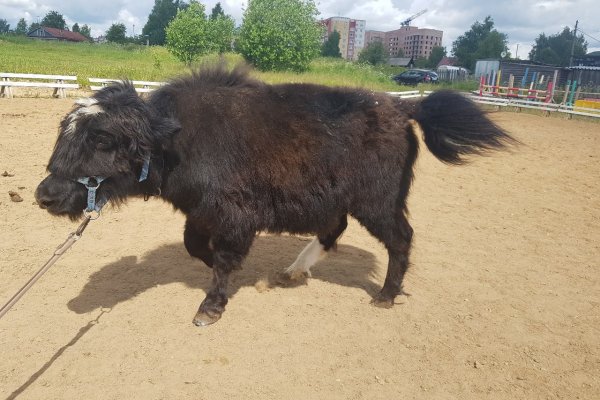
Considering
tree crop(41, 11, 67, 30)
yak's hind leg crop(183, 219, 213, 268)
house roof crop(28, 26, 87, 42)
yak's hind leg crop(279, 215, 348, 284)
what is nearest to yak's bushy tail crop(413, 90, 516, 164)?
yak's hind leg crop(279, 215, 348, 284)

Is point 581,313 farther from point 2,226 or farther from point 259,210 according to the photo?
point 2,226

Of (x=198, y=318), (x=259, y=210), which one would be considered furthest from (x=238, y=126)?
(x=198, y=318)

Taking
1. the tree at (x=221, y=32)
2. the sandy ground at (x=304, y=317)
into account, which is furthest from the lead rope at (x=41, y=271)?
the tree at (x=221, y=32)

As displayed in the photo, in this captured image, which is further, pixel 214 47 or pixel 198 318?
pixel 214 47

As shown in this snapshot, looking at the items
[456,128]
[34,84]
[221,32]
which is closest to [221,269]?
[456,128]

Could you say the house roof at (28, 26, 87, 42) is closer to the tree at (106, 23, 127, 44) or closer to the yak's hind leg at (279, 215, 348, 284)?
the tree at (106, 23, 127, 44)

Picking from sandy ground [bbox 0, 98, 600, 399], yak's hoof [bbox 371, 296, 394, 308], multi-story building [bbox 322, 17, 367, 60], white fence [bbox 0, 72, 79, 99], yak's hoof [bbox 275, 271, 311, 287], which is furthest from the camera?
multi-story building [bbox 322, 17, 367, 60]

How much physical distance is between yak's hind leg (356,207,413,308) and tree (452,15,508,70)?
8193 cm

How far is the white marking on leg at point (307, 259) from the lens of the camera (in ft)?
16.4

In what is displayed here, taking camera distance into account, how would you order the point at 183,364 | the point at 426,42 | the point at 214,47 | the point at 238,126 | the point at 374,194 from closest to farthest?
the point at 183,364 → the point at 238,126 → the point at 374,194 → the point at 214,47 → the point at 426,42

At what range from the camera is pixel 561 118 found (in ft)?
76.6

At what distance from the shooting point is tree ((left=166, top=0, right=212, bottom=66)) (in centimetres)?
3853

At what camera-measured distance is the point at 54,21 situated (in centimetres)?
11281

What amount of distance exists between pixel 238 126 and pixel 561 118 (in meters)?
23.4
